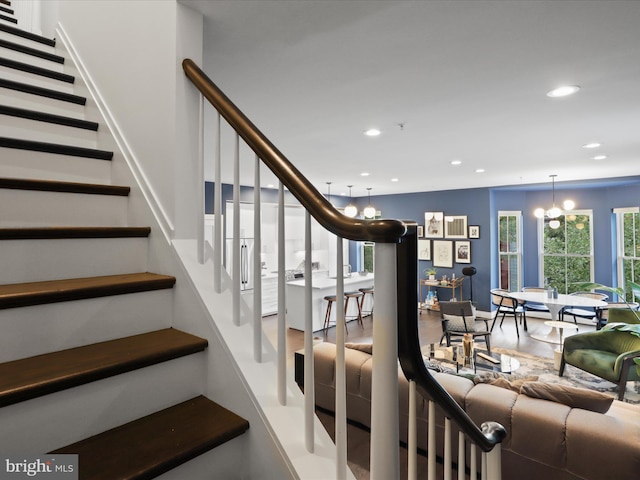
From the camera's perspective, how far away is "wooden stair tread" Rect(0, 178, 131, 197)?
1.43 m

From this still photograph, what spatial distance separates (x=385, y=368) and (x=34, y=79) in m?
2.58

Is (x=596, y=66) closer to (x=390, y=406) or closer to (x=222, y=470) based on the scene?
(x=390, y=406)

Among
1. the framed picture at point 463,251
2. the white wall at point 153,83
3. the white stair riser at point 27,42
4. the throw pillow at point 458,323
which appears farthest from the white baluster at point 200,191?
the framed picture at point 463,251

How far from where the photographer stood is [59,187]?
5.07 ft

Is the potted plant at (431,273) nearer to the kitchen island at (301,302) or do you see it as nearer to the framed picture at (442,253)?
the framed picture at (442,253)

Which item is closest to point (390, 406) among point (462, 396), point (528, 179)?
point (462, 396)

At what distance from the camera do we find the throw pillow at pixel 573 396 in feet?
8.00

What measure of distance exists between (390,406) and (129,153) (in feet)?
5.46

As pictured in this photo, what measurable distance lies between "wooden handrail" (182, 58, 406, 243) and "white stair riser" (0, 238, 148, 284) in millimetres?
719

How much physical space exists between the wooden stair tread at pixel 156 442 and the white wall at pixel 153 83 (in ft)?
2.36

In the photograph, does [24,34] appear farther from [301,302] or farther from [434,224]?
[434,224]

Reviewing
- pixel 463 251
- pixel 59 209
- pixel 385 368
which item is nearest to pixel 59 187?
pixel 59 209

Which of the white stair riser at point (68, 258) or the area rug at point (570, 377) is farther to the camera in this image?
the area rug at point (570, 377)

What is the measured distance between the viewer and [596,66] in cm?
212
